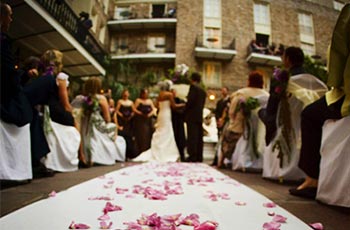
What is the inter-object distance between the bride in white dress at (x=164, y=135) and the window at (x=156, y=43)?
252 cm

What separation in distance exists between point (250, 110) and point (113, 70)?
194 cm

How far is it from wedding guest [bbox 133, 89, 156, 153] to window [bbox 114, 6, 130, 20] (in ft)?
12.9

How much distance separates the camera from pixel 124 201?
134 centimetres

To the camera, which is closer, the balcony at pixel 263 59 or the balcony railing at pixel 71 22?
the balcony railing at pixel 71 22

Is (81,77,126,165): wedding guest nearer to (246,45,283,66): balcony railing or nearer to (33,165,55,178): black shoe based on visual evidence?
(33,165,55,178): black shoe

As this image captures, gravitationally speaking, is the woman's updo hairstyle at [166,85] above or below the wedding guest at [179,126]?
above

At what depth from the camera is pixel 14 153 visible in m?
1.63

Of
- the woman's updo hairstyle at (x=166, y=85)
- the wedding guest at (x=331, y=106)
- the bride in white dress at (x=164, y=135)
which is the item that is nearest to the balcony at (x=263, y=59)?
the wedding guest at (x=331, y=106)

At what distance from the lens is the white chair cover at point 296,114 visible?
7.07ft

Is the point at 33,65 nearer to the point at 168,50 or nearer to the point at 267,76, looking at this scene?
the point at 168,50

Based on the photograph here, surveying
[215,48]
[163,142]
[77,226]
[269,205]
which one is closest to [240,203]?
[269,205]

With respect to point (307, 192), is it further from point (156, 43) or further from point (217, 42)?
point (156, 43)

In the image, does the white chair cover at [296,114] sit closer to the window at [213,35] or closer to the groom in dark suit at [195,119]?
the window at [213,35]

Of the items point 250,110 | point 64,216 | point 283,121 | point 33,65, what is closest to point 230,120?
point 250,110
